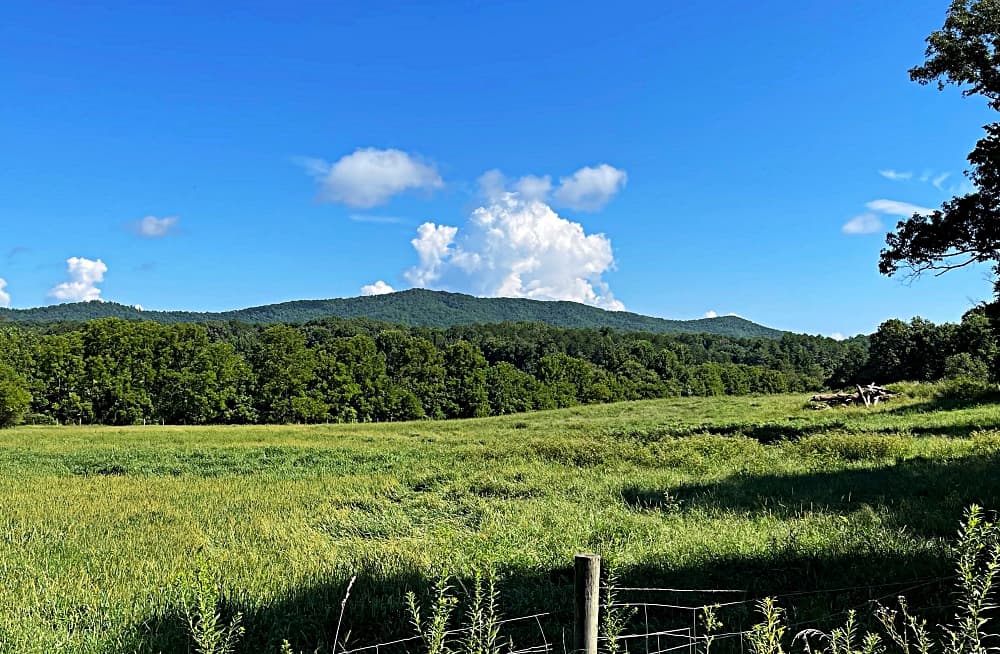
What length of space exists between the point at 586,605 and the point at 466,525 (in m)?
6.72

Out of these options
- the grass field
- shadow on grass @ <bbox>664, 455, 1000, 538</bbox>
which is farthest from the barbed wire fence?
shadow on grass @ <bbox>664, 455, 1000, 538</bbox>

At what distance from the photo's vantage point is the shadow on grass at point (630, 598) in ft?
18.0

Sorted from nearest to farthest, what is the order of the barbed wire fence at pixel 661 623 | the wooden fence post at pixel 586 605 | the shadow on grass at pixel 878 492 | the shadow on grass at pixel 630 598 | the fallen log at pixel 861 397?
the wooden fence post at pixel 586 605, the barbed wire fence at pixel 661 623, the shadow on grass at pixel 630 598, the shadow on grass at pixel 878 492, the fallen log at pixel 861 397

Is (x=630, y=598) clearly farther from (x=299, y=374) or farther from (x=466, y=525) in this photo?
(x=299, y=374)

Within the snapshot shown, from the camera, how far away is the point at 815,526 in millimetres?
8461

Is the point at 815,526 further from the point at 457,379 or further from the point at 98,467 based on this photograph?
the point at 457,379

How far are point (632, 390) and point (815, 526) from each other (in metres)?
81.0

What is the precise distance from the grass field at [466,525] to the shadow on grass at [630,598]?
3 cm

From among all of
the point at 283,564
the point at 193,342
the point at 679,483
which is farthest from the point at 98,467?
the point at 193,342

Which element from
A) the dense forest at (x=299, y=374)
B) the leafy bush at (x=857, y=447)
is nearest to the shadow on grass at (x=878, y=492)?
the leafy bush at (x=857, y=447)

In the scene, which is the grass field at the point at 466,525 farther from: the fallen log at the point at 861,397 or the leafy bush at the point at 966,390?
the fallen log at the point at 861,397

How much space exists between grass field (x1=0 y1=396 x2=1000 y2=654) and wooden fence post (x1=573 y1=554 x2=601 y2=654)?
111cm

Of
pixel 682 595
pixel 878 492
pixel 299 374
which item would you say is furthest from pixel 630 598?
pixel 299 374

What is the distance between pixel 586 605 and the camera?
136 inches
